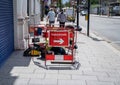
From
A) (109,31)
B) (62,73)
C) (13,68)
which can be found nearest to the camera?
(62,73)

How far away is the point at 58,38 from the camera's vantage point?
991 centimetres

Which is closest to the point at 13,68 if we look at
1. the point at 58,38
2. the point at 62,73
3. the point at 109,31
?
the point at 62,73

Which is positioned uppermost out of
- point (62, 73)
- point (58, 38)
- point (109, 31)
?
point (58, 38)

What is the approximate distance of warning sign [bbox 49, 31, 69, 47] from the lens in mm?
9891

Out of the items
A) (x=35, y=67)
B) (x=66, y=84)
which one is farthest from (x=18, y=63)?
(x=66, y=84)

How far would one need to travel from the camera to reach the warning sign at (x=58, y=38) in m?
9.89

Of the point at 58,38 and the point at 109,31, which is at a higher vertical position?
the point at 58,38

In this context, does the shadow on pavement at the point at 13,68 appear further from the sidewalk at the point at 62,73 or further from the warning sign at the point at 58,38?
the warning sign at the point at 58,38

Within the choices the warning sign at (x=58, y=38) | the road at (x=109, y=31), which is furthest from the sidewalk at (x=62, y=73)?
the road at (x=109, y=31)

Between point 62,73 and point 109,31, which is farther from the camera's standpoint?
point 109,31

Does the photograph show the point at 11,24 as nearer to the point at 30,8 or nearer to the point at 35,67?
the point at 35,67

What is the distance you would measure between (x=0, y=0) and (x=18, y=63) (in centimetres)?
199

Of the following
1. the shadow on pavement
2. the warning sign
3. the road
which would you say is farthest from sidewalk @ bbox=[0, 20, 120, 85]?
the road

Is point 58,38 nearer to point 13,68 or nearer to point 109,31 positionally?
point 13,68
